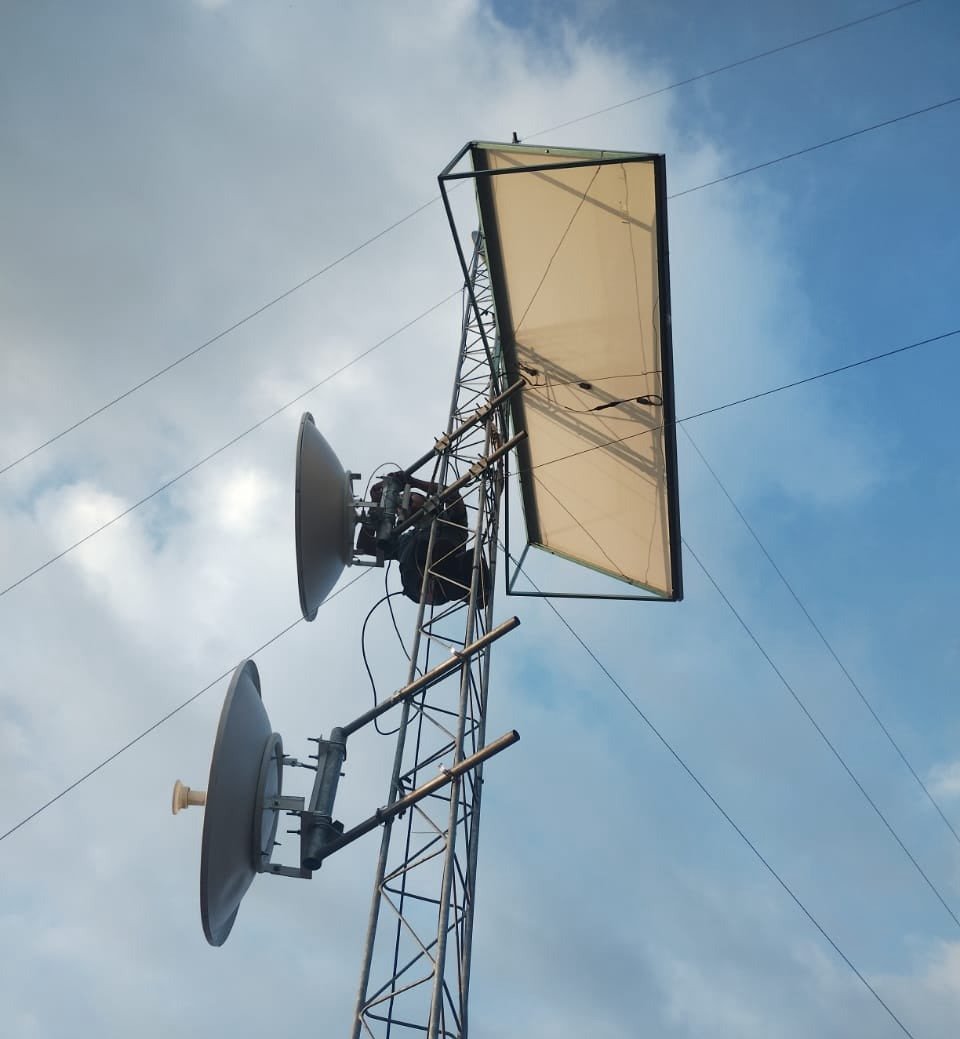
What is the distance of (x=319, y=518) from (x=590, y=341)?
4.02 m

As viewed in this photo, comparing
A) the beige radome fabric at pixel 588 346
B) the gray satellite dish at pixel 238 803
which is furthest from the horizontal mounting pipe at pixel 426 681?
the beige radome fabric at pixel 588 346

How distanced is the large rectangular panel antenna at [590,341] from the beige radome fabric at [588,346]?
0.05 feet

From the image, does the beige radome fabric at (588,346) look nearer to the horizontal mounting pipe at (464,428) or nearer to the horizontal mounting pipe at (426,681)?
the horizontal mounting pipe at (464,428)

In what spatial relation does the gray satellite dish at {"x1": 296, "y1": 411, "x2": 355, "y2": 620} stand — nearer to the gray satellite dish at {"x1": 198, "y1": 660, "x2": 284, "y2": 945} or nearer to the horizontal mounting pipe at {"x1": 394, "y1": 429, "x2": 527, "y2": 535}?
the horizontal mounting pipe at {"x1": 394, "y1": 429, "x2": 527, "y2": 535}

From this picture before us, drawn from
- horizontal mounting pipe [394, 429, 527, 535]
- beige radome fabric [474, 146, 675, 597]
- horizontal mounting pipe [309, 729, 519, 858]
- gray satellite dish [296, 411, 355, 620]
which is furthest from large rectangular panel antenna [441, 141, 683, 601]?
horizontal mounting pipe [309, 729, 519, 858]

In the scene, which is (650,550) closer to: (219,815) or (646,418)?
(646,418)

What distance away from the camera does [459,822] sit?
923cm

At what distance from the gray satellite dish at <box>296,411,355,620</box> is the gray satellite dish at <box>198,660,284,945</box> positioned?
66.1 inches

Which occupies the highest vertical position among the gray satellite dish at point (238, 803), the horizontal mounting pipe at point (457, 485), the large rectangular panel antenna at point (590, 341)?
the large rectangular panel antenna at point (590, 341)

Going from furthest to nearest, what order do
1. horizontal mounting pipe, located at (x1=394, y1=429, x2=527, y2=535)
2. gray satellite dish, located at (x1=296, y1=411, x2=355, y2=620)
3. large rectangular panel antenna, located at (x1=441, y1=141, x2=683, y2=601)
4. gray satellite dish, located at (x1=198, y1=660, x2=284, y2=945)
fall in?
1. horizontal mounting pipe, located at (x1=394, y1=429, x2=527, y2=535)
2. large rectangular panel antenna, located at (x1=441, y1=141, x2=683, y2=601)
3. gray satellite dish, located at (x1=296, y1=411, x2=355, y2=620)
4. gray satellite dish, located at (x1=198, y1=660, x2=284, y2=945)

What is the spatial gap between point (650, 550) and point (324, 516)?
Result: 491cm

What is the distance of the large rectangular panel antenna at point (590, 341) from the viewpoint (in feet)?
35.8

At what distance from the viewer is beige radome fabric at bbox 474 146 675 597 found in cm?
1103

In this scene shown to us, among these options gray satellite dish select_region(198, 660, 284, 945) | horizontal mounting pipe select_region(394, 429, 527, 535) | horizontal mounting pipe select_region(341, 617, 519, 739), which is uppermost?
horizontal mounting pipe select_region(394, 429, 527, 535)
